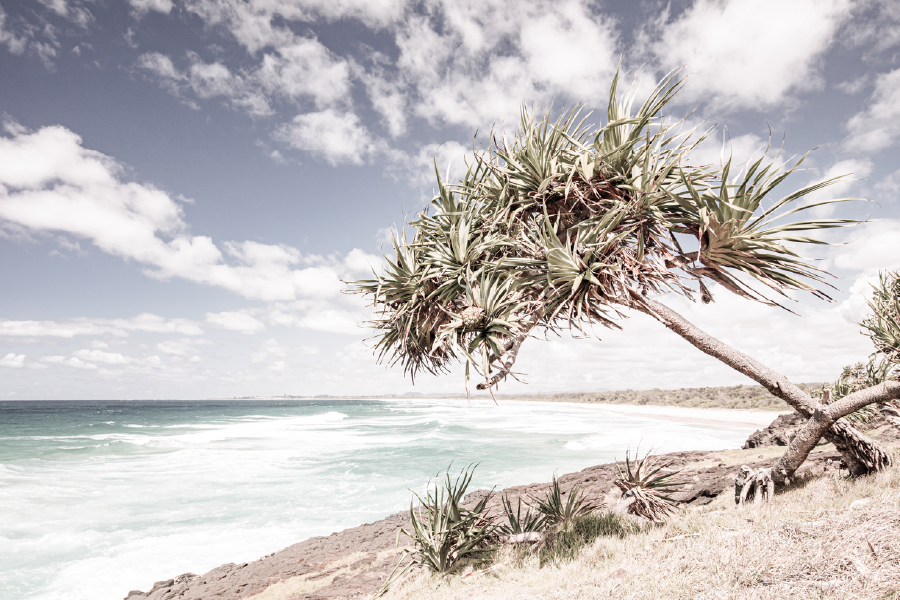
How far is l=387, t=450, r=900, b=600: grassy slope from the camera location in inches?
123

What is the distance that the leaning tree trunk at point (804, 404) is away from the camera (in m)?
5.16

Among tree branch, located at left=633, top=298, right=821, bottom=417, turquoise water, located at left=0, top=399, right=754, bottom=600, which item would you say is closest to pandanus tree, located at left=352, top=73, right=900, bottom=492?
tree branch, located at left=633, top=298, right=821, bottom=417

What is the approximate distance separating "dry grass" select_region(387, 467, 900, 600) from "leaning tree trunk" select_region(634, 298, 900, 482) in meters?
0.30

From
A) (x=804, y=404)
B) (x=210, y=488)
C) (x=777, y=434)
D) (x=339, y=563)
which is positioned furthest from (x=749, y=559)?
(x=210, y=488)

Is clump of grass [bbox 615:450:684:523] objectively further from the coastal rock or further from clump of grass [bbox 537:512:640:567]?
the coastal rock

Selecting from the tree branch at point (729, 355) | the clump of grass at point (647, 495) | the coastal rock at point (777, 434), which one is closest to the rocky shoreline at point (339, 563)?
the clump of grass at point (647, 495)

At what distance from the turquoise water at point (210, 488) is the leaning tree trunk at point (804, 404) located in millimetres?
7597

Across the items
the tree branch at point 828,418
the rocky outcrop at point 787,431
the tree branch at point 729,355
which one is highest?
the tree branch at point 729,355

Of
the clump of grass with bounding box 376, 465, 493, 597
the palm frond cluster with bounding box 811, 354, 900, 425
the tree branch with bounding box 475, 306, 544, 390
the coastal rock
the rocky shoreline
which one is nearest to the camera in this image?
the tree branch with bounding box 475, 306, 544, 390

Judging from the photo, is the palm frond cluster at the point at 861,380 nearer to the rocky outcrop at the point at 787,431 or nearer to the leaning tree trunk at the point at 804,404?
the rocky outcrop at the point at 787,431

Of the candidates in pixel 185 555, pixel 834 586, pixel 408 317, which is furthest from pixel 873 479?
pixel 185 555

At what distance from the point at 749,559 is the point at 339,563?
7123 mm

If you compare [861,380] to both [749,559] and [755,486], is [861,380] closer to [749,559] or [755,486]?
[755,486]

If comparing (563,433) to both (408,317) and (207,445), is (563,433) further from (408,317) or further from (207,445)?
(408,317)
